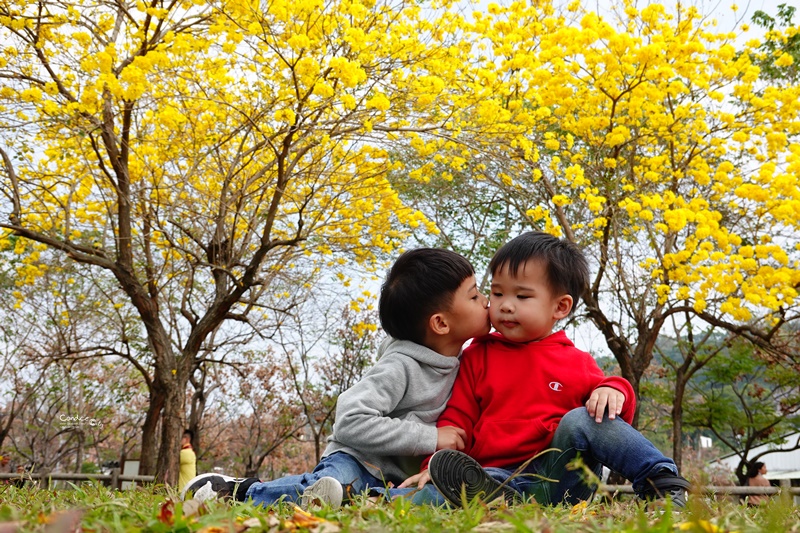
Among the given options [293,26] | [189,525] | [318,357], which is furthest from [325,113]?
[318,357]

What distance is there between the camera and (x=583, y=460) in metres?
2.30

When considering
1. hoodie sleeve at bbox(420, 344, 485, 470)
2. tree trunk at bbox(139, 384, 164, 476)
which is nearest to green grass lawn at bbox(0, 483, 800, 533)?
hoodie sleeve at bbox(420, 344, 485, 470)

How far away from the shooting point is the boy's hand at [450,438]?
249cm

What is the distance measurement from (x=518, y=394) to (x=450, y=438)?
0.28 m

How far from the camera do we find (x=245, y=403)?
1795 cm

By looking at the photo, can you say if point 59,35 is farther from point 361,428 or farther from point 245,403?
point 245,403

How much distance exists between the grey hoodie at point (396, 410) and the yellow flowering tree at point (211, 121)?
365cm

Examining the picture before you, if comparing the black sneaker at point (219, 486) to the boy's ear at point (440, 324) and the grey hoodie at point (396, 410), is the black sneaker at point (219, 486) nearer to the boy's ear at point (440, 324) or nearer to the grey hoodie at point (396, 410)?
the grey hoodie at point (396, 410)

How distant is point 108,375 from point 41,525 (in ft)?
54.4

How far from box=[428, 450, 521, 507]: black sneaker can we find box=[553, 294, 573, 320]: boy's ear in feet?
2.66

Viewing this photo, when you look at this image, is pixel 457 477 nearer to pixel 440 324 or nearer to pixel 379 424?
pixel 379 424

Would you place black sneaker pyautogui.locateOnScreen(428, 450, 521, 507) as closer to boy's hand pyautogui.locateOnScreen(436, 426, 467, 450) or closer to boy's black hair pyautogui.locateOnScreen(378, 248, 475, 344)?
boy's hand pyautogui.locateOnScreen(436, 426, 467, 450)

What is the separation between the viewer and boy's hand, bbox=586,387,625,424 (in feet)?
7.39
